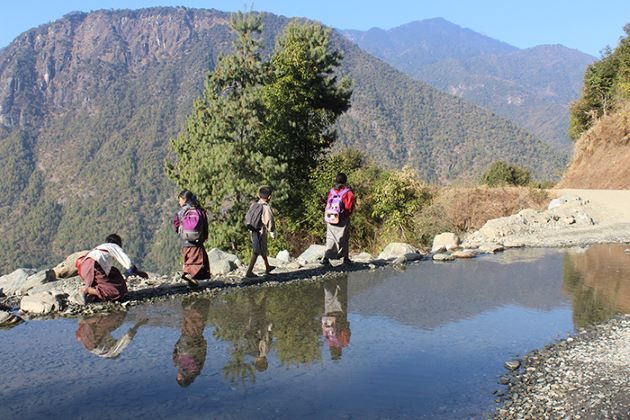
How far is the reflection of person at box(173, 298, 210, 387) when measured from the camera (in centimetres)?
586

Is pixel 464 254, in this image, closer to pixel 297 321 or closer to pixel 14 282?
pixel 297 321

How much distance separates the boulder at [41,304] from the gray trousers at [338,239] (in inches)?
212

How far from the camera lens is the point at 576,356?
20.2 ft

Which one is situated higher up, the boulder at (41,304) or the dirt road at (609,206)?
the dirt road at (609,206)

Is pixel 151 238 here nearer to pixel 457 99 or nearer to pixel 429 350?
pixel 457 99

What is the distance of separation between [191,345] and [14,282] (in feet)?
19.2

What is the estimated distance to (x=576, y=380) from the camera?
5.44 m

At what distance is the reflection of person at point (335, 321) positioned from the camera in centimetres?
679

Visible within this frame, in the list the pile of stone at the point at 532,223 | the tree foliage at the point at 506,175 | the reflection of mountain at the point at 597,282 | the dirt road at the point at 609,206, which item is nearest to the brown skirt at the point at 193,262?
the reflection of mountain at the point at 597,282

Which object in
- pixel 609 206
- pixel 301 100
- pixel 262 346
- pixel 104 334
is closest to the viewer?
pixel 262 346

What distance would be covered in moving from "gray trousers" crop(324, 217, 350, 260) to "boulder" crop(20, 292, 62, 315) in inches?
212

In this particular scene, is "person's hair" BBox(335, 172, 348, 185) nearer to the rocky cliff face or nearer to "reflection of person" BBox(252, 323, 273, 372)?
"reflection of person" BBox(252, 323, 273, 372)

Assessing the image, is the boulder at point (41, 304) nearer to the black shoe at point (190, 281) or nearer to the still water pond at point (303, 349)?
the still water pond at point (303, 349)

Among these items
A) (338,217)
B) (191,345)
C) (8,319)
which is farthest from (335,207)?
(8,319)
